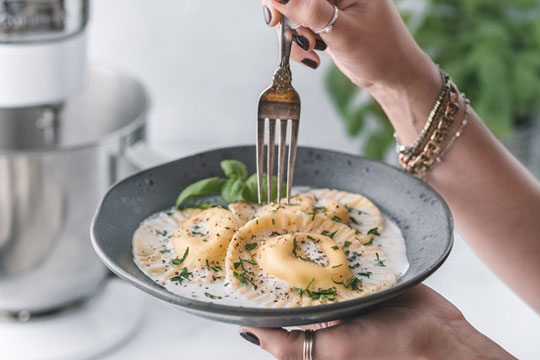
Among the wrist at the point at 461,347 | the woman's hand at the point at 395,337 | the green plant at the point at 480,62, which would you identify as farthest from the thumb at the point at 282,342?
the green plant at the point at 480,62

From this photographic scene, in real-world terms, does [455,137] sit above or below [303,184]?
above

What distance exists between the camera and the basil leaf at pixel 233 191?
1283 mm

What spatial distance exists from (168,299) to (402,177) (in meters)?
0.57

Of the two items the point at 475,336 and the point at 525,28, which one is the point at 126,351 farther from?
the point at 525,28

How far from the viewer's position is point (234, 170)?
51.8 inches

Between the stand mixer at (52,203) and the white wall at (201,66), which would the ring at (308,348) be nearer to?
the stand mixer at (52,203)

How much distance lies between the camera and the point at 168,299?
94 centimetres

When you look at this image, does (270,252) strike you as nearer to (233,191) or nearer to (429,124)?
(233,191)

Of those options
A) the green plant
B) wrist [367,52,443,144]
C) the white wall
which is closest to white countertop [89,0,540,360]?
the white wall

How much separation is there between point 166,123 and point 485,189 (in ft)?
6.03

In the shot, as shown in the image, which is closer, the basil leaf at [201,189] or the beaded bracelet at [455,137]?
the basil leaf at [201,189]

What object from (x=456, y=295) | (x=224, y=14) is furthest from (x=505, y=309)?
(x=224, y=14)

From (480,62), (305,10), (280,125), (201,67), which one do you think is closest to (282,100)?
(280,125)

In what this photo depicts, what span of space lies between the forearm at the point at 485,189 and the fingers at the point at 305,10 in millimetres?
344
